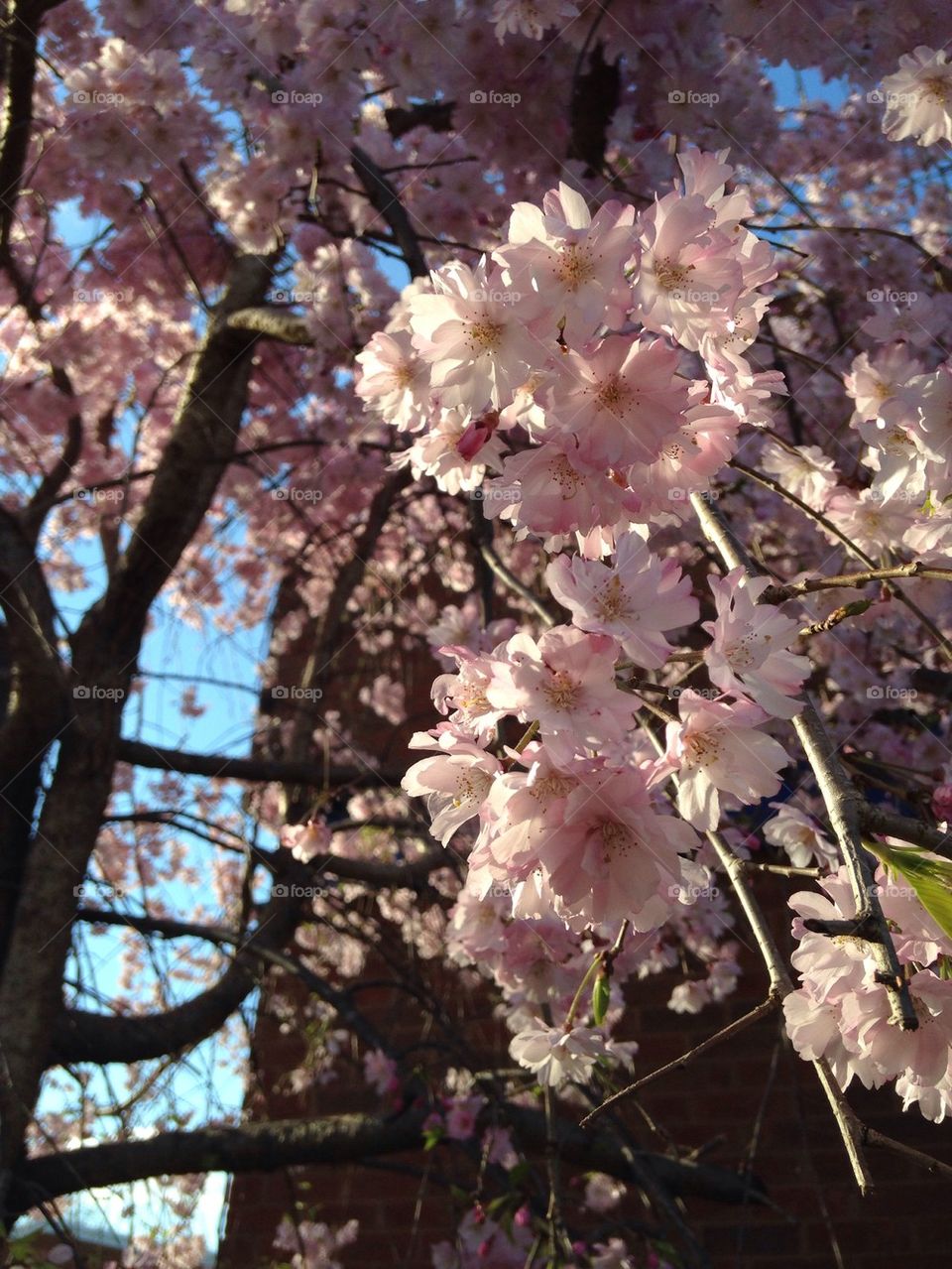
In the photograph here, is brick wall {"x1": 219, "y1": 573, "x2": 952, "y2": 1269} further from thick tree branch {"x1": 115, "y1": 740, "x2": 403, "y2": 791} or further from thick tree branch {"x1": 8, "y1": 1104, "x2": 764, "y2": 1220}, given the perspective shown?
thick tree branch {"x1": 8, "y1": 1104, "x2": 764, "y2": 1220}

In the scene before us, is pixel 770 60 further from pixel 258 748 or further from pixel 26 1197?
pixel 26 1197

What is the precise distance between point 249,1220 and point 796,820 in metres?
3.48

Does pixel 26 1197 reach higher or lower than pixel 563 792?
lower

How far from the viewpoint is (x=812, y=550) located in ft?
10.2

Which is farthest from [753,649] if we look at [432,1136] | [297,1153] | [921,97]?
[297,1153]

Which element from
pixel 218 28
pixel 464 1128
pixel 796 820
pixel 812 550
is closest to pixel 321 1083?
pixel 464 1128

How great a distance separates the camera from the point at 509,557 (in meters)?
4.43

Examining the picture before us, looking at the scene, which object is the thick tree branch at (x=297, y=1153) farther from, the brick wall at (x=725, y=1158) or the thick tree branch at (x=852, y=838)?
the thick tree branch at (x=852, y=838)

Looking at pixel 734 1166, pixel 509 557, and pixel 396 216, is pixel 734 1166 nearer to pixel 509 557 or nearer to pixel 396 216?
pixel 509 557

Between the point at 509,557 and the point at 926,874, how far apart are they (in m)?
3.66

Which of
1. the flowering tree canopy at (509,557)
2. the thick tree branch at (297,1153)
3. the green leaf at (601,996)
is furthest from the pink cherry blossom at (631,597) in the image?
the thick tree branch at (297,1153)

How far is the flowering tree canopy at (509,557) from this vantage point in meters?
0.88

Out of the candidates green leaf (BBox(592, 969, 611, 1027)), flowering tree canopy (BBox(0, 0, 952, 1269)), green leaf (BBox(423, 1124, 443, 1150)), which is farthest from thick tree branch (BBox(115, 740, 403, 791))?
green leaf (BBox(592, 969, 611, 1027))

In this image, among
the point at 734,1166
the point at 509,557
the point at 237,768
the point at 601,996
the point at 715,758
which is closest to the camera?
the point at 715,758
